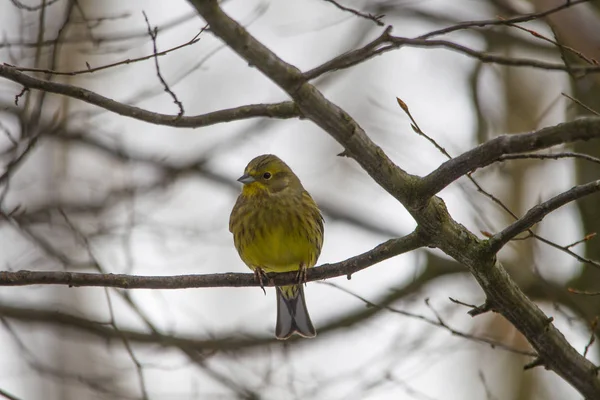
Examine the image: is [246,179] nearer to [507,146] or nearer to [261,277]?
[261,277]

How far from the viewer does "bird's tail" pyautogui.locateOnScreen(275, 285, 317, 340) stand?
7582 mm

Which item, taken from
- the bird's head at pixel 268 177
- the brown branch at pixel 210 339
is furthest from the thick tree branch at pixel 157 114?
the brown branch at pixel 210 339

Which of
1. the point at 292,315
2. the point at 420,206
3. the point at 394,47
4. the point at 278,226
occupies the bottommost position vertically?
the point at 420,206

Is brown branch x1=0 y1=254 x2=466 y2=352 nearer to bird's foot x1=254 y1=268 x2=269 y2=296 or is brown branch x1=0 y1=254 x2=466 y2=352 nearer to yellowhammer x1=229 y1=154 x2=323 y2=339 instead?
yellowhammer x1=229 y1=154 x2=323 y2=339

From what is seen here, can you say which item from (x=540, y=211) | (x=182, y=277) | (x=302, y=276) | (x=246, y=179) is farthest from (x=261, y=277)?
(x=540, y=211)

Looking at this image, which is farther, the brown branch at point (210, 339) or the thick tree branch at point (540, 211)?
the brown branch at point (210, 339)

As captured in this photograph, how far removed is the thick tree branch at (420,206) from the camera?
3.57m

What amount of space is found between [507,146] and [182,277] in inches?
89.8

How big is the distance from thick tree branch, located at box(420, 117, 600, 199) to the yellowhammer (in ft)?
8.08

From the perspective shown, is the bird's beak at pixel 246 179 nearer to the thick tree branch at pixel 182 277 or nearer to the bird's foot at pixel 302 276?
the bird's foot at pixel 302 276

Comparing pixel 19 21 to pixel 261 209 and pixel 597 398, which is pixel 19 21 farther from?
pixel 597 398

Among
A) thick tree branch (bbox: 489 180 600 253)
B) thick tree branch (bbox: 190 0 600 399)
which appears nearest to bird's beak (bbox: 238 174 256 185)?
thick tree branch (bbox: 190 0 600 399)

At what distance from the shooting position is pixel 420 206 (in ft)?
14.1

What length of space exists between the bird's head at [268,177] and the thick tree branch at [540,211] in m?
3.19
